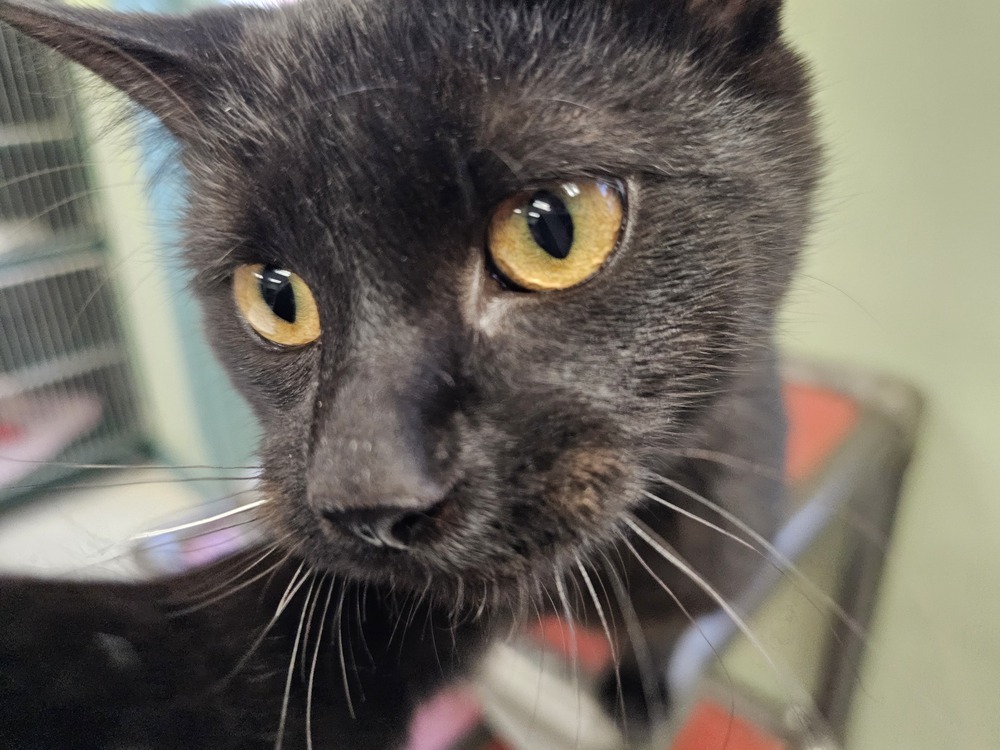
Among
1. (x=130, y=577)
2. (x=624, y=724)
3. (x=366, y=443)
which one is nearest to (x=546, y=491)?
(x=366, y=443)

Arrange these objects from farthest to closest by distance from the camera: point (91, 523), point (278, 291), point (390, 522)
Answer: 1. point (91, 523)
2. point (278, 291)
3. point (390, 522)

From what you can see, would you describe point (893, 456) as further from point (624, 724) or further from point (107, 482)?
point (107, 482)

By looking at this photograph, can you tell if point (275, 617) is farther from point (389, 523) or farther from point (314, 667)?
point (389, 523)

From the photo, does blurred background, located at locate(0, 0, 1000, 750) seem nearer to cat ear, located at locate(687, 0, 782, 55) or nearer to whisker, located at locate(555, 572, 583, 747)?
cat ear, located at locate(687, 0, 782, 55)

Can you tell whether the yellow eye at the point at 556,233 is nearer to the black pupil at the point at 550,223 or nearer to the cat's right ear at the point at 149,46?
the black pupil at the point at 550,223

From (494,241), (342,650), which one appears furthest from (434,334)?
(342,650)

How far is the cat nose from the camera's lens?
0.32 metres

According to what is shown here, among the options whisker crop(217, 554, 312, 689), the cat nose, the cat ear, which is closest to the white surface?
whisker crop(217, 554, 312, 689)

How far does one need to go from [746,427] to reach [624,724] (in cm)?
23

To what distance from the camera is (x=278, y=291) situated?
42 centimetres

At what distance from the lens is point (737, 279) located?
15.4 inches

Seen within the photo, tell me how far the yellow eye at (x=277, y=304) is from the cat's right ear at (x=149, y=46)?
0.11 meters

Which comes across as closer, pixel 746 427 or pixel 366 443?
pixel 366 443

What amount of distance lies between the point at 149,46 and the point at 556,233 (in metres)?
0.28
